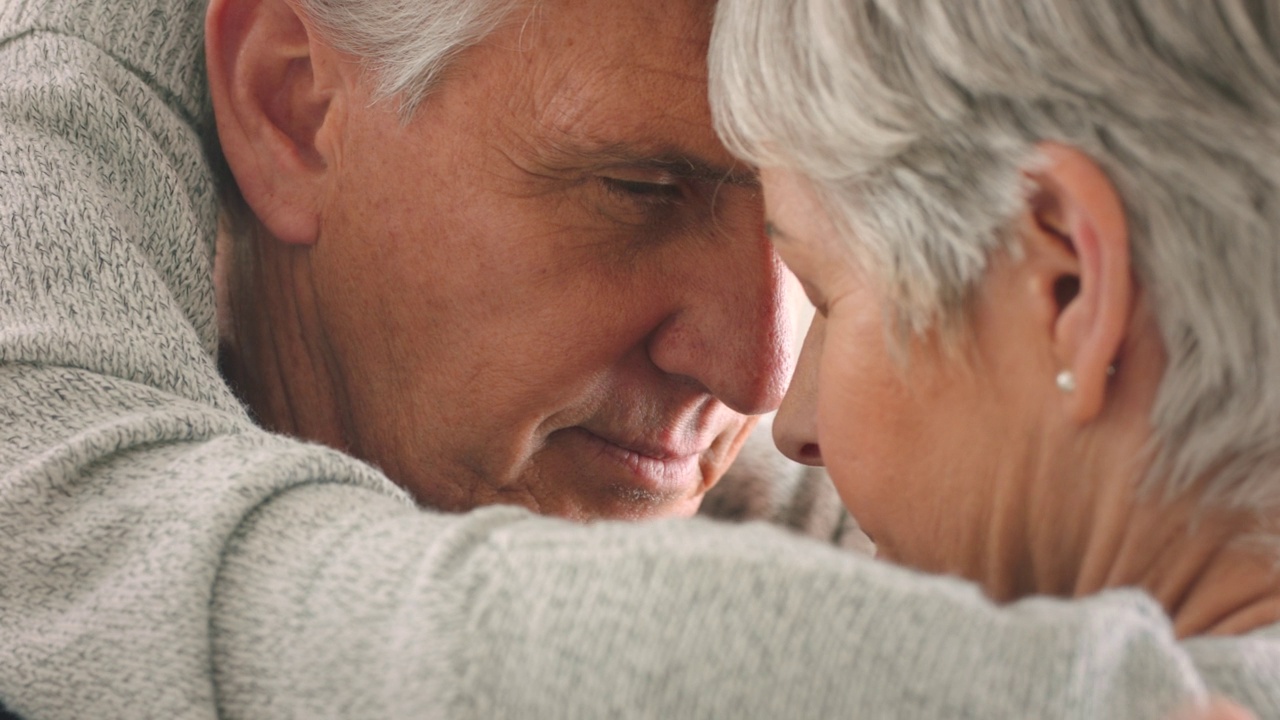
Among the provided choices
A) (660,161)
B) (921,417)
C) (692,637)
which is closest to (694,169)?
(660,161)

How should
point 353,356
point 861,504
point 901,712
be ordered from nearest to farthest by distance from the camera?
1. point 901,712
2. point 861,504
3. point 353,356

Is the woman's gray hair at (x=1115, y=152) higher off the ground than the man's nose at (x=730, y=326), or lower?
higher

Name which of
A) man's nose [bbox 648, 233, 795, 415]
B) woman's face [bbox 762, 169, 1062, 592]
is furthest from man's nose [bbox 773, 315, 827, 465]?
man's nose [bbox 648, 233, 795, 415]

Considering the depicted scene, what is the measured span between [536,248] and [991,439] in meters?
0.61

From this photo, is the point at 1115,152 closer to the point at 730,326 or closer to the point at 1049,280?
the point at 1049,280

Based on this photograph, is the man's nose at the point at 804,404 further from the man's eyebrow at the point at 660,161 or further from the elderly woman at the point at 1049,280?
the man's eyebrow at the point at 660,161

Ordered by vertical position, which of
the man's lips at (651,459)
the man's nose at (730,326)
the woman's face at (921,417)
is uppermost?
the woman's face at (921,417)

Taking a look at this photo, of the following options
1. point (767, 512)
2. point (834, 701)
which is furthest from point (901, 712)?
point (767, 512)

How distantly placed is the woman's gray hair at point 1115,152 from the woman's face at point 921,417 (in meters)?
0.03

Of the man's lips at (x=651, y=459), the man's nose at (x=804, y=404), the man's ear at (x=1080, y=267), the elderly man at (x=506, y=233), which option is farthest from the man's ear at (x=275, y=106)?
the man's ear at (x=1080, y=267)

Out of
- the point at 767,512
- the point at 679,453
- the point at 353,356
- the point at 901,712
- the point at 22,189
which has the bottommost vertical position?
the point at 767,512

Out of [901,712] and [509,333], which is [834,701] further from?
[509,333]

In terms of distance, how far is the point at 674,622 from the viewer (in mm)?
717

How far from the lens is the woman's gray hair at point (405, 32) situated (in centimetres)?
133
